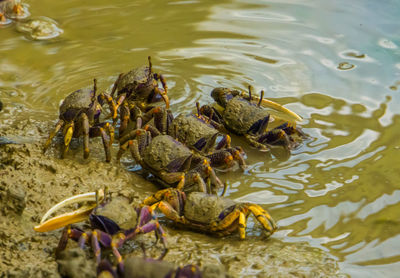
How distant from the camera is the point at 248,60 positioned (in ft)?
27.9

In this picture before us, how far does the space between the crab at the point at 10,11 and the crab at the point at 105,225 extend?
607 cm

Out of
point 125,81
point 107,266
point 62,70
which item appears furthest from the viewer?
point 62,70

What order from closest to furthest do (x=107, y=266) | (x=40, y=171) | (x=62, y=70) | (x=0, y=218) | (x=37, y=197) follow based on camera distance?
1. (x=107, y=266)
2. (x=0, y=218)
3. (x=37, y=197)
4. (x=40, y=171)
5. (x=62, y=70)

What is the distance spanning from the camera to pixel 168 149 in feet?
18.0

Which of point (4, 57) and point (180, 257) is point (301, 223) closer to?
point (180, 257)

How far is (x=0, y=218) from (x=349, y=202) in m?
3.24

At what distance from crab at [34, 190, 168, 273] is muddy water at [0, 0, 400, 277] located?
20 centimetres

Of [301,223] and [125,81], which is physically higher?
[125,81]

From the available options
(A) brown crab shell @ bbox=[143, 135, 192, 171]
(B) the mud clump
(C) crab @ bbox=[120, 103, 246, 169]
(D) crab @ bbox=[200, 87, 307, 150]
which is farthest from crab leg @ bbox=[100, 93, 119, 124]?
(B) the mud clump

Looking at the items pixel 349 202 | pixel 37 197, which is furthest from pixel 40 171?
pixel 349 202

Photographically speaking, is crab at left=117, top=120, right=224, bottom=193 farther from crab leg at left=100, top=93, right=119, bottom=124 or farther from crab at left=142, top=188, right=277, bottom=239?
crab leg at left=100, top=93, right=119, bottom=124

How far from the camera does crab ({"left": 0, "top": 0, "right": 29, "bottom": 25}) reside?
9391 millimetres

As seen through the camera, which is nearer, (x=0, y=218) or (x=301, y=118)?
(x=0, y=218)

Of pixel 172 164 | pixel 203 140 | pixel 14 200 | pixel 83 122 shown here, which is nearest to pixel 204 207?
pixel 172 164
